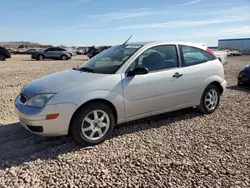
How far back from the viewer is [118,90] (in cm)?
381

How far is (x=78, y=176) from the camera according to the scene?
2.92m

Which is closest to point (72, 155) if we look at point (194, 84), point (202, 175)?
point (202, 175)

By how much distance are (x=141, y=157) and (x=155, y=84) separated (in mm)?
1407

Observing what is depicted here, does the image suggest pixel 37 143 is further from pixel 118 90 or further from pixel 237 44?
pixel 237 44

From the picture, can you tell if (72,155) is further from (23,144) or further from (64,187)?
(23,144)

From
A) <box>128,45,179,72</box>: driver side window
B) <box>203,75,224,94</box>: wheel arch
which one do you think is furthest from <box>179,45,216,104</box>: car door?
<box>128,45,179,72</box>: driver side window

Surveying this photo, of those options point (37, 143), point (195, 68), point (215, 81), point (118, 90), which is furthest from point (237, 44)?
point (37, 143)

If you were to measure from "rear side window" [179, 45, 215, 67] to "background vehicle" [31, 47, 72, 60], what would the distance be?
77.4 feet

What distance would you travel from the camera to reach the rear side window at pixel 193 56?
15.4ft

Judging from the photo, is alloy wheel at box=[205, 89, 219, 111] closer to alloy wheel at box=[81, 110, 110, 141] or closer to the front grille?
alloy wheel at box=[81, 110, 110, 141]

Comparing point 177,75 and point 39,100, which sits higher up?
point 177,75

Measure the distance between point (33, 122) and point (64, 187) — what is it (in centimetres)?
117

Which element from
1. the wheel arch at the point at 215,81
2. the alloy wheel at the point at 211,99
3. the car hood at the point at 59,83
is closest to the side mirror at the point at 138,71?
the car hood at the point at 59,83

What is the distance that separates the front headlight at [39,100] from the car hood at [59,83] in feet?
0.23
